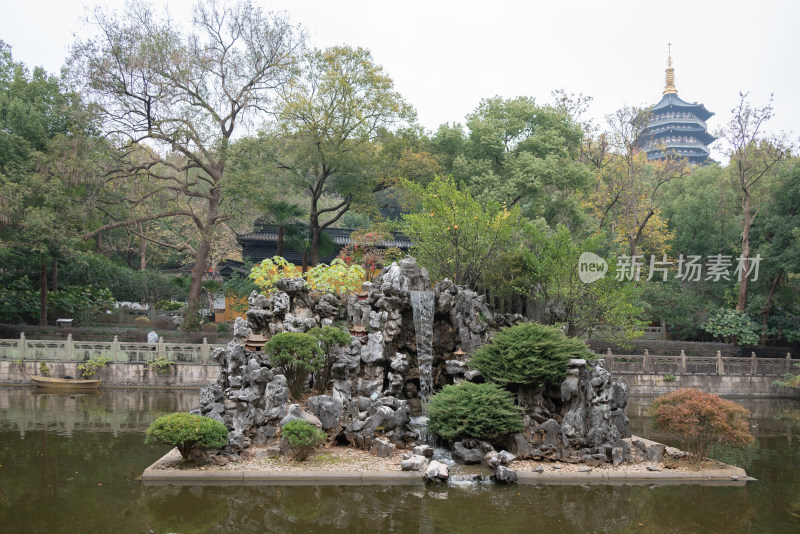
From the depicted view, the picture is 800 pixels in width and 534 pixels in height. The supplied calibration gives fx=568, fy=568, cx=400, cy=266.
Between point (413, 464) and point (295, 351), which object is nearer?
point (413, 464)

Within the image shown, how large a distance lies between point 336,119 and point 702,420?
20572mm

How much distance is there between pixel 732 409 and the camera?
1195 cm

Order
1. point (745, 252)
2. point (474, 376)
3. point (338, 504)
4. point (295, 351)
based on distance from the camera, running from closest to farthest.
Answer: point (338, 504) → point (295, 351) → point (474, 376) → point (745, 252)

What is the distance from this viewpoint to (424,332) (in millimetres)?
15734

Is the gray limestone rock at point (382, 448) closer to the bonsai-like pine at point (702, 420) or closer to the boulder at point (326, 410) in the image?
the boulder at point (326, 410)

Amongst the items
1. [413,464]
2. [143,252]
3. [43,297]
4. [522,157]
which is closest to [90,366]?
[43,297]

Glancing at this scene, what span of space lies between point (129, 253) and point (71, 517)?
2943 centimetres

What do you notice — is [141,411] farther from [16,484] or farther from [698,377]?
[698,377]

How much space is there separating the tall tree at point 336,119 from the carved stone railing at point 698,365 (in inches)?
546

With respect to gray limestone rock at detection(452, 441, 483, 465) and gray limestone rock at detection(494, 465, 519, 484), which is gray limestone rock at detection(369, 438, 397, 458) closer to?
gray limestone rock at detection(452, 441, 483, 465)

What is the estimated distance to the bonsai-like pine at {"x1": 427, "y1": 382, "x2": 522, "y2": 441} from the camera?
479 inches

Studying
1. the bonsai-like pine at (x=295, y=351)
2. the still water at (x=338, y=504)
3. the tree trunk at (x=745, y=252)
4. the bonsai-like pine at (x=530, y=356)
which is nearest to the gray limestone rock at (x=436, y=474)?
the still water at (x=338, y=504)

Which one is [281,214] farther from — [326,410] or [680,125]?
Result: [680,125]

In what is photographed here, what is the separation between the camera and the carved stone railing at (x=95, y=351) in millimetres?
21500
